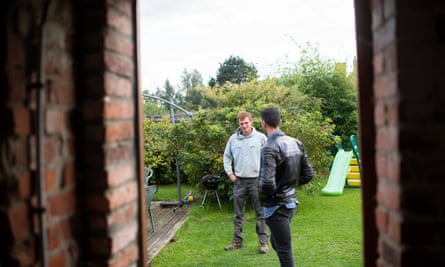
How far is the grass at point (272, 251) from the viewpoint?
5355 millimetres

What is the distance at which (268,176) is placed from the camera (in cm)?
405

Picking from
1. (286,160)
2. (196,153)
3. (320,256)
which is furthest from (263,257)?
(196,153)

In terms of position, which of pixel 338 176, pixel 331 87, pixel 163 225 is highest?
pixel 331 87

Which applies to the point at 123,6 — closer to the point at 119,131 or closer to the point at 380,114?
the point at 119,131

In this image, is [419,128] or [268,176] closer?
[419,128]

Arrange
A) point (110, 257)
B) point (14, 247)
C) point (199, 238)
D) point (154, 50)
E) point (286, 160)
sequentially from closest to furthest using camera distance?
point (14, 247), point (110, 257), point (286, 160), point (199, 238), point (154, 50)

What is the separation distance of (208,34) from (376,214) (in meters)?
34.5

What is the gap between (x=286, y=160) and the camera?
410 centimetres

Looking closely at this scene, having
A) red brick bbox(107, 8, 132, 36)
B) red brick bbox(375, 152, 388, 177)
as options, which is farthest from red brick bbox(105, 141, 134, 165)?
red brick bbox(375, 152, 388, 177)

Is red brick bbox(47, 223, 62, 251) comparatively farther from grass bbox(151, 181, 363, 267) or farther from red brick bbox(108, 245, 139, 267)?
grass bbox(151, 181, 363, 267)

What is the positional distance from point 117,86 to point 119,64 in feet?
0.30

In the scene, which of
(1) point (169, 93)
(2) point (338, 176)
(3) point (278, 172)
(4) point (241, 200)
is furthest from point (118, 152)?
(1) point (169, 93)

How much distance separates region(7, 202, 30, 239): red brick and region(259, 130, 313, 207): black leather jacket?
297 cm

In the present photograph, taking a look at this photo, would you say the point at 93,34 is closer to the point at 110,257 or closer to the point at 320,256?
the point at 110,257
